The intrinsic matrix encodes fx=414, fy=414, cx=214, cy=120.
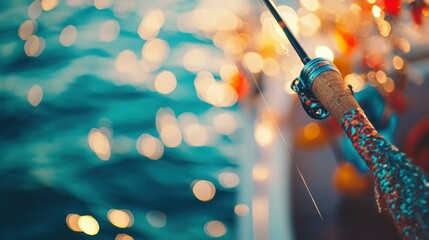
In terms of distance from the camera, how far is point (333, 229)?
2332mm

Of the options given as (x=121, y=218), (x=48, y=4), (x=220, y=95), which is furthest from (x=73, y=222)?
(x=48, y=4)

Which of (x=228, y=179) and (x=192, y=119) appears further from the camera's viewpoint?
(x=192, y=119)

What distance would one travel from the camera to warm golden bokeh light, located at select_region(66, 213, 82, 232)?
12.2 ft

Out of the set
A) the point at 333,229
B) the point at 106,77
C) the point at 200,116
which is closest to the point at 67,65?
the point at 106,77

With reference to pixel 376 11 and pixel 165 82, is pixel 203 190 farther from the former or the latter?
pixel 376 11

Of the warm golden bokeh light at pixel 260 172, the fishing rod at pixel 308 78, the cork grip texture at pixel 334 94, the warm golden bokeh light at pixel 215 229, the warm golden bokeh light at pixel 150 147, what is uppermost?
the warm golden bokeh light at pixel 150 147

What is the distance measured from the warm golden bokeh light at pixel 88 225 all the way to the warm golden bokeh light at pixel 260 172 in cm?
167

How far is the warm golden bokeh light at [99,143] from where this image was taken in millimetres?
4496

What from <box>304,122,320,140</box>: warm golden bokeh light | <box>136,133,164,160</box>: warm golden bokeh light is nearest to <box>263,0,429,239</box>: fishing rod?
<box>304,122,320,140</box>: warm golden bokeh light

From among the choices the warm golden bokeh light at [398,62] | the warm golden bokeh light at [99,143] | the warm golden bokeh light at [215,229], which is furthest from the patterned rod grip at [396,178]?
the warm golden bokeh light at [99,143]

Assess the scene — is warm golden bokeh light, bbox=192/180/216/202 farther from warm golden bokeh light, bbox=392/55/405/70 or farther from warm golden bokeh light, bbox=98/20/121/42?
warm golden bokeh light, bbox=98/20/121/42

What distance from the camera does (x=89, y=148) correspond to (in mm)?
4551

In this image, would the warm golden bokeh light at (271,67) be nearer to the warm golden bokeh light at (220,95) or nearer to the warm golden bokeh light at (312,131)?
the warm golden bokeh light at (312,131)

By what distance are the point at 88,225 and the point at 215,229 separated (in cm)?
116
